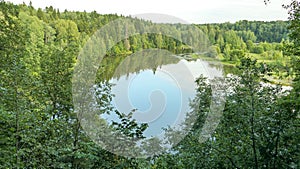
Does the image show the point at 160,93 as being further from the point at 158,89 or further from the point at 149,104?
the point at 149,104

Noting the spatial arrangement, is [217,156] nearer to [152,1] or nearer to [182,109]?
[182,109]

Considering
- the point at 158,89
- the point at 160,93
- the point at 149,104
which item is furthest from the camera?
the point at 158,89

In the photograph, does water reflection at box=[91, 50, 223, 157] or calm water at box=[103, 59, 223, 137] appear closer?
water reflection at box=[91, 50, 223, 157]

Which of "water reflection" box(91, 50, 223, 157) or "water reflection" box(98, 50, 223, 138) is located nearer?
"water reflection" box(91, 50, 223, 157)

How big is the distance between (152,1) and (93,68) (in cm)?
153

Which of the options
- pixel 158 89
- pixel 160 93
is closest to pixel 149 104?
pixel 160 93

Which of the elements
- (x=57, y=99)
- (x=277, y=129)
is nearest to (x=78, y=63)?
(x=57, y=99)

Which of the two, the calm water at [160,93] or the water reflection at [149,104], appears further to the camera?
the calm water at [160,93]

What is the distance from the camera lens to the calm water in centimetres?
407

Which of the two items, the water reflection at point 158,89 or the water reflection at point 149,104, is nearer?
the water reflection at point 149,104

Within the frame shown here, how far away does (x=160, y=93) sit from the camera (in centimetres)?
439

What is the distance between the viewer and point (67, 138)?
4.06 metres

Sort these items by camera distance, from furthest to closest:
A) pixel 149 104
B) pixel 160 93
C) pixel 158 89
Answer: pixel 158 89, pixel 160 93, pixel 149 104

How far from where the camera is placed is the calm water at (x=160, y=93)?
4.07 meters
